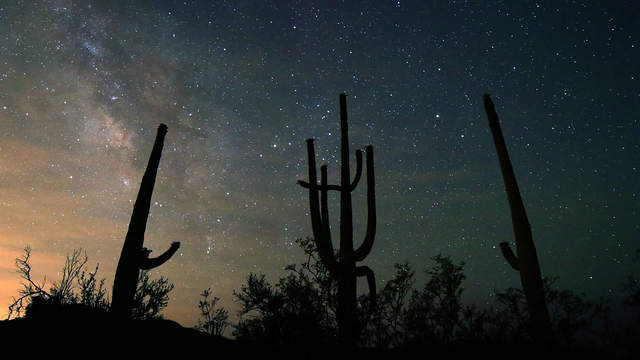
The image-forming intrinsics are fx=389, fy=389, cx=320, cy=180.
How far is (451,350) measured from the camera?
6.55 metres

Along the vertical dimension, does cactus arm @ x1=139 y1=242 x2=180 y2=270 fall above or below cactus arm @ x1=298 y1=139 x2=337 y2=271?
below

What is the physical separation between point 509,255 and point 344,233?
10.2ft

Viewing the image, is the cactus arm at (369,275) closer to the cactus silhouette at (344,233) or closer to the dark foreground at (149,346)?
the cactus silhouette at (344,233)

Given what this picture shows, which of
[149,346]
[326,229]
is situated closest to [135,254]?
[149,346]

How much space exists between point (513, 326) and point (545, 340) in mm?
6125

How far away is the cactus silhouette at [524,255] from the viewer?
5492 mm

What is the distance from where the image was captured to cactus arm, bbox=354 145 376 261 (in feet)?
26.6

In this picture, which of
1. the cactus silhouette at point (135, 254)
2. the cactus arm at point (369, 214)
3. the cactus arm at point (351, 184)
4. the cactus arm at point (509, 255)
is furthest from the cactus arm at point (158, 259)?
the cactus arm at point (509, 255)

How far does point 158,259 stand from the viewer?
22.0 ft

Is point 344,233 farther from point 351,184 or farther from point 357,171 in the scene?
point 357,171

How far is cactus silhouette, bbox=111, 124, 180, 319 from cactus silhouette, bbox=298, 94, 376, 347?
2990mm

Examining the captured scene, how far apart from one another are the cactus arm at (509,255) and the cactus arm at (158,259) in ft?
18.3

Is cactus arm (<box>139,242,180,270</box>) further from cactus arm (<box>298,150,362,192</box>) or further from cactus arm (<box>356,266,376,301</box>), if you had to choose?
cactus arm (<box>356,266,376,301</box>)

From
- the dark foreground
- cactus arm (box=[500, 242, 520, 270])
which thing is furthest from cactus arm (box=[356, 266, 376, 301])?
cactus arm (box=[500, 242, 520, 270])
